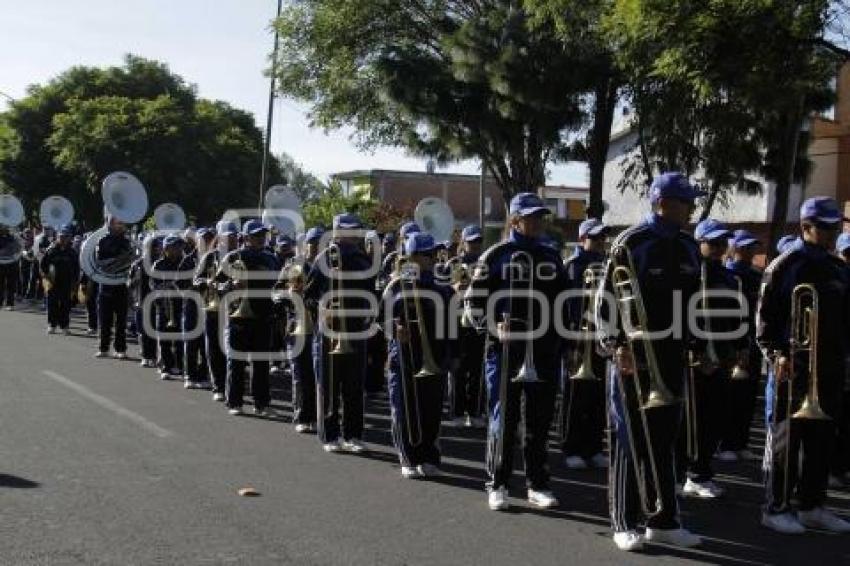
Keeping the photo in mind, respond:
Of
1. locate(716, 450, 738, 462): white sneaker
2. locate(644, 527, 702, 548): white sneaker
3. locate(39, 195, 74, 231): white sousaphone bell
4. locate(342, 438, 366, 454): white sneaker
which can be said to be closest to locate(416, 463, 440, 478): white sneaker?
locate(342, 438, 366, 454): white sneaker

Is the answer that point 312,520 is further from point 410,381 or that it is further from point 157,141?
point 157,141

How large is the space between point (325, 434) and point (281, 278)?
204 cm

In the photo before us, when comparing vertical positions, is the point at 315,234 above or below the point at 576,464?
above

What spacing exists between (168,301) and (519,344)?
8165 mm

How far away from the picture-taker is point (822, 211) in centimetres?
679

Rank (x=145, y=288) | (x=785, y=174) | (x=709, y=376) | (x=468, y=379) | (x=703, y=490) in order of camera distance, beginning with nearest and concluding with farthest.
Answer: (x=703, y=490), (x=709, y=376), (x=468, y=379), (x=145, y=288), (x=785, y=174)

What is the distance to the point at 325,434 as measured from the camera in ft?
30.5

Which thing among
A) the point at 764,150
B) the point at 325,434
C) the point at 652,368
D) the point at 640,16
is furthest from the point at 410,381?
the point at 764,150

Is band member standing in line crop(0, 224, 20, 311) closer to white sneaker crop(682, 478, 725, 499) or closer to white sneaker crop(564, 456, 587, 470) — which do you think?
white sneaker crop(564, 456, 587, 470)

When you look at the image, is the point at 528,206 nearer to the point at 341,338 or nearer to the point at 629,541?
the point at 629,541

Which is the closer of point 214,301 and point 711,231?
point 711,231

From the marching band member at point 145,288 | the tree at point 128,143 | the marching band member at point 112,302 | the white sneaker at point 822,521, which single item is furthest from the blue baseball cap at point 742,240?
the tree at point 128,143

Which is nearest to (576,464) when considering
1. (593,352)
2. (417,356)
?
(593,352)

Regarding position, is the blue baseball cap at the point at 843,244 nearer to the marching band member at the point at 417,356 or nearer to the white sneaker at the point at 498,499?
the marching band member at the point at 417,356
